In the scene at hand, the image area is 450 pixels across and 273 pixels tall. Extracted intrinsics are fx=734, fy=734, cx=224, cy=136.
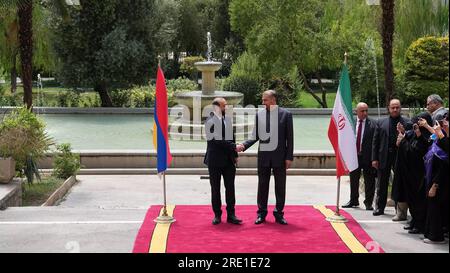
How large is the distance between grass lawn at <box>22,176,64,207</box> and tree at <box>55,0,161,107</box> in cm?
1513

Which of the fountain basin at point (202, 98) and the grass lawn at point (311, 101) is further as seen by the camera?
the grass lawn at point (311, 101)

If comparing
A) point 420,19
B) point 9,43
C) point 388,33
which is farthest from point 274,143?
Result: point 9,43

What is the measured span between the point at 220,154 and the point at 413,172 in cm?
258

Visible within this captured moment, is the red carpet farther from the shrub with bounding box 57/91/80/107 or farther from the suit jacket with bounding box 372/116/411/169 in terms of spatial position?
the shrub with bounding box 57/91/80/107

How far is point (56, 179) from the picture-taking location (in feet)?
49.4

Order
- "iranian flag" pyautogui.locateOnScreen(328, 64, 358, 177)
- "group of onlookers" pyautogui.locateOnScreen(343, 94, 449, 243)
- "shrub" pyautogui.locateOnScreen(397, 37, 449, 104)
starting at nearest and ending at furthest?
"group of onlookers" pyautogui.locateOnScreen(343, 94, 449, 243) → "iranian flag" pyautogui.locateOnScreen(328, 64, 358, 177) → "shrub" pyautogui.locateOnScreen(397, 37, 449, 104)

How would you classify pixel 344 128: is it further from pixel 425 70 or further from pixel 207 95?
pixel 425 70

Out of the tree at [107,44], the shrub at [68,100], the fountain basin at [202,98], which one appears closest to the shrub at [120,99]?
the tree at [107,44]

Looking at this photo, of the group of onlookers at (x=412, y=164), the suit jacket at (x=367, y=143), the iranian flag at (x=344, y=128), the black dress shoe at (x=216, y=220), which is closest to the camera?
the group of onlookers at (x=412, y=164)

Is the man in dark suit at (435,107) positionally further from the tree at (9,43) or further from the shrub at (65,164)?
the tree at (9,43)

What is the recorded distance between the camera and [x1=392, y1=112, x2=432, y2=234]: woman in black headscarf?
371 inches

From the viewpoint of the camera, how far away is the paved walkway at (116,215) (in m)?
8.84

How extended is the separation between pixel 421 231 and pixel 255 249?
7.55 feet

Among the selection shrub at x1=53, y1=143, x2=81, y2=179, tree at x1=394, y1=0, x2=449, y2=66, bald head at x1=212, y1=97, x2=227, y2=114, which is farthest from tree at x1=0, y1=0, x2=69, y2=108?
tree at x1=394, y1=0, x2=449, y2=66
